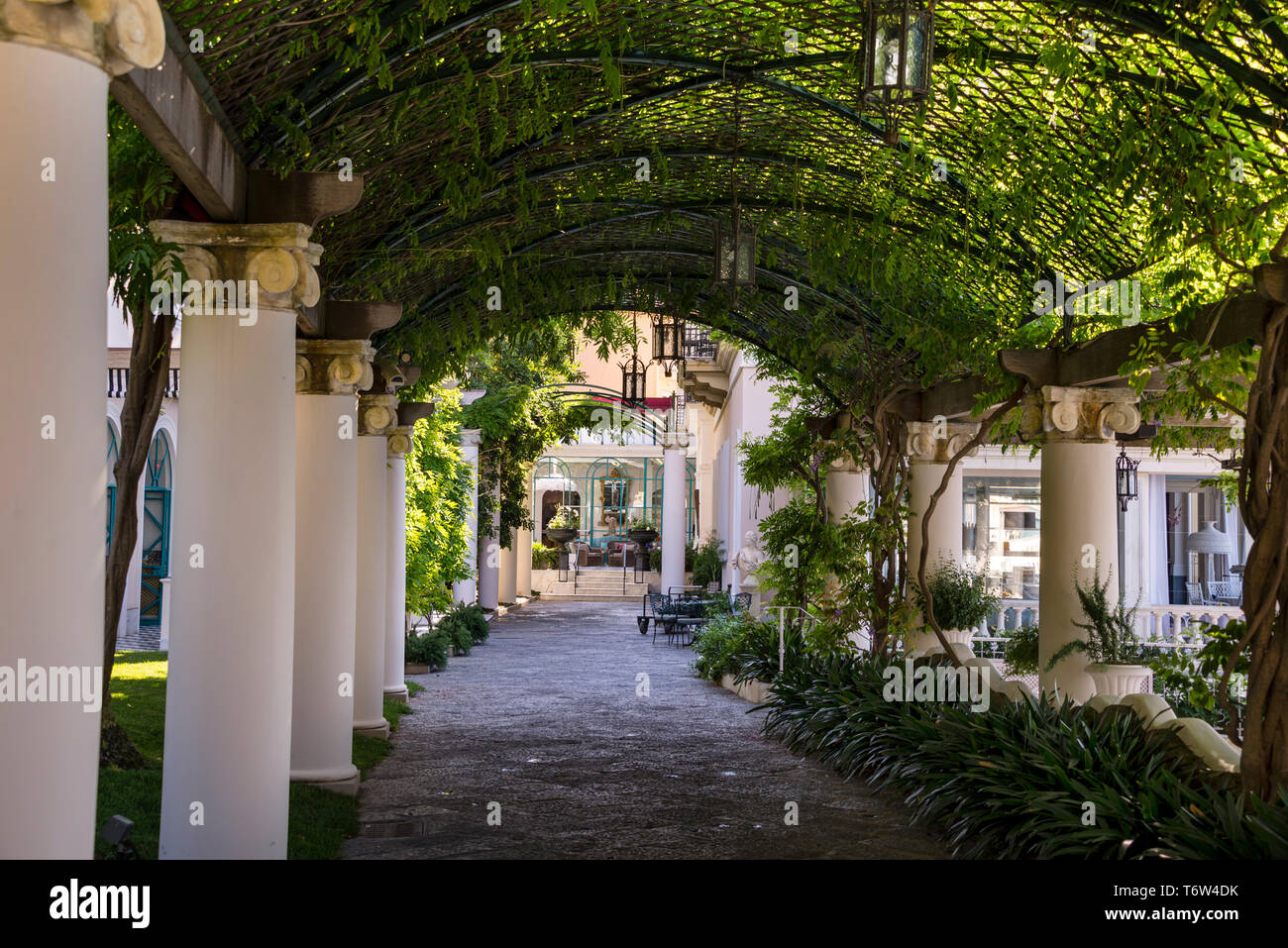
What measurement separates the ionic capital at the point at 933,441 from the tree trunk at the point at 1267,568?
7577mm

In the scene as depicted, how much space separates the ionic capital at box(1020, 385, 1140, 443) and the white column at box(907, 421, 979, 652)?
10.9 feet

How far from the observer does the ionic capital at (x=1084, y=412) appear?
10031mm

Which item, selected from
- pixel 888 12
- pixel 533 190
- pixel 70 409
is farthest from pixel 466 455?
pixel 70 409

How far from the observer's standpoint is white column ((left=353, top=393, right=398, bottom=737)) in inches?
459

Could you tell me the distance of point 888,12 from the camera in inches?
237

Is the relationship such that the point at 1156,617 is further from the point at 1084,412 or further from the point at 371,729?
the point at 371,729

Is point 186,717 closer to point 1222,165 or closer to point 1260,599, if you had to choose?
point 1260,599

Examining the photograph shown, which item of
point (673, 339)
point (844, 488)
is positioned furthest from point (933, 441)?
point (673, 339)

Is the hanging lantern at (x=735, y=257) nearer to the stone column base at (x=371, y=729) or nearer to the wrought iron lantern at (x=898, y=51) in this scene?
the wrought iron lantern at (x=898, y=51)

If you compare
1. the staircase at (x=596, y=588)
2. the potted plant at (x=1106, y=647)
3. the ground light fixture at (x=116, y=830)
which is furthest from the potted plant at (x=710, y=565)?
the ground light fixture at (x=116, y=830)

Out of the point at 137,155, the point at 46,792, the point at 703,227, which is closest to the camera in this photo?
the point at 46,792

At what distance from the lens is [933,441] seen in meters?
14.0

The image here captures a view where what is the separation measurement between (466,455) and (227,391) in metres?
17.9

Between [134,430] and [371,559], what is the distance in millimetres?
4861
